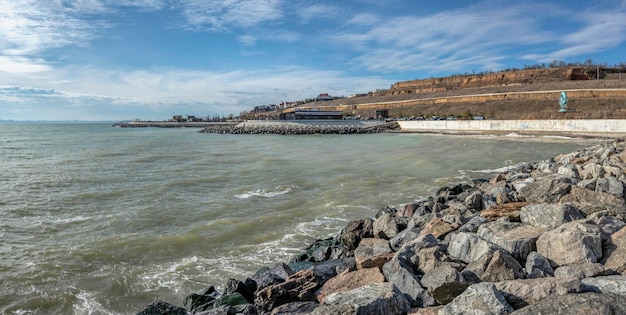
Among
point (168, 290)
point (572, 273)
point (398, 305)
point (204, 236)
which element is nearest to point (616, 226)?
point (572, 273)

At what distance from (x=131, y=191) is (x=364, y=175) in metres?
9.86

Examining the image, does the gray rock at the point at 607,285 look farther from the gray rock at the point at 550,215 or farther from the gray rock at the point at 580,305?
the gray rock at the point at 550,215

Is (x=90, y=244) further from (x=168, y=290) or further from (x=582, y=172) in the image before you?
(x=582, y=172)

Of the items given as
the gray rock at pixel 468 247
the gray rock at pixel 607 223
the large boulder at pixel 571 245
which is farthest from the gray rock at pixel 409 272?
the gray rock at pixel 607 223

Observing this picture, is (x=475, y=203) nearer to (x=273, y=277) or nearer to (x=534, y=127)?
(x=273, y=277)

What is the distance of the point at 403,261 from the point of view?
5082 millimetres

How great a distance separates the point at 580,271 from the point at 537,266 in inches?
16.5

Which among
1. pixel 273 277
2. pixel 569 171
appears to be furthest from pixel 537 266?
pixel 569 171

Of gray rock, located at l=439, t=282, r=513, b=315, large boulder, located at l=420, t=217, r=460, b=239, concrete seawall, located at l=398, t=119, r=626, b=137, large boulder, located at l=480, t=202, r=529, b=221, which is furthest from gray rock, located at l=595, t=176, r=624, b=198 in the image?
concrete seawall, located at l=398, t=119, r=626, b=137

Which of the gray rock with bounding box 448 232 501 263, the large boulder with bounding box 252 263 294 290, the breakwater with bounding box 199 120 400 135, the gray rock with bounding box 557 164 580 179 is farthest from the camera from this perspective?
the breakwater with bounding box 199 120 400 135

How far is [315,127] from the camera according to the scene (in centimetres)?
7094

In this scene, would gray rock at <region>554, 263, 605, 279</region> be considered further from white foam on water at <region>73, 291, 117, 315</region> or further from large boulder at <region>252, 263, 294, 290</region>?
white foam on water at <region>73, 291, 117, 315</region>

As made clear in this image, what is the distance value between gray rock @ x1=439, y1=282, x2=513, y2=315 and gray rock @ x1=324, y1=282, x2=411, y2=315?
0.47 m

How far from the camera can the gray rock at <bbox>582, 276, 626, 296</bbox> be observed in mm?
3697
